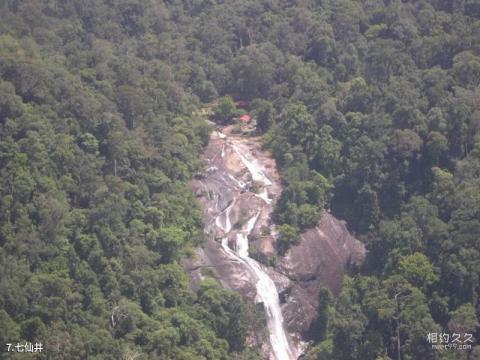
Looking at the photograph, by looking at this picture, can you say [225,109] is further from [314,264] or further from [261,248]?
[314,264]

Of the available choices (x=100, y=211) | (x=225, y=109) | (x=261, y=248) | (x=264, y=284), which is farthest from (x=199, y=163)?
(x=100, y=211)

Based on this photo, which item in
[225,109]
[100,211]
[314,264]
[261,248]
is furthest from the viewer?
[225,109]

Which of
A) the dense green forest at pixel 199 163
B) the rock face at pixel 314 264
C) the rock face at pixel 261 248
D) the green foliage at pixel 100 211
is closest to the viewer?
the green foliage at pixel 100 211

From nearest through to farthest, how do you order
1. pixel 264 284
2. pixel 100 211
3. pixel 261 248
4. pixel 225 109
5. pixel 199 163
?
pixel 100 211 → pixel 264 284 → pixel 261 248 → pixel 199 163 → pixel 225 109

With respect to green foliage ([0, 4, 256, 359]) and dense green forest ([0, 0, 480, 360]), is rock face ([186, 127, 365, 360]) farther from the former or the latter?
green foliage ([0, 4, 256, 359])

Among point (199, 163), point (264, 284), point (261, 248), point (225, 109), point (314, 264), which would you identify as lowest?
point (264, 284)

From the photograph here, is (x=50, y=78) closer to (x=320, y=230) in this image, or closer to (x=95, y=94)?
(x=95, y=94)

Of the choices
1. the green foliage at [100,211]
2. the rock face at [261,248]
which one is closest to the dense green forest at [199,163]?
the green foliage at [100,211]

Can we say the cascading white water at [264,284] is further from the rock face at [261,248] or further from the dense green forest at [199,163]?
the dense green forest at [199,163]
